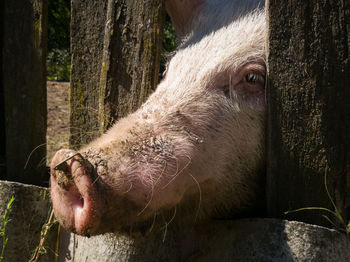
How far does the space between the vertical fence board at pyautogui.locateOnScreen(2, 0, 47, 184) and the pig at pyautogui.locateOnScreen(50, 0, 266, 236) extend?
0.85 metres

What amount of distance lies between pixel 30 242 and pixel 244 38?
5.86 ft

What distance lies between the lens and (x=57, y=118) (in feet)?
23.3

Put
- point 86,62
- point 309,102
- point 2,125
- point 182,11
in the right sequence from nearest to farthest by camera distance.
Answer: point 309,102 < point 86,62 < point 182,11 < point 2,125

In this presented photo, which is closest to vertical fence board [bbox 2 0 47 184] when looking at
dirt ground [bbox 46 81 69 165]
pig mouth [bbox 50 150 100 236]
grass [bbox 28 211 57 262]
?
grass [bbox 28 211 57 262]

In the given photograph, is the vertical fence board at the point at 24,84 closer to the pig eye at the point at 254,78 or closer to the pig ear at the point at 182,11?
the pig ear at the point at 182,11

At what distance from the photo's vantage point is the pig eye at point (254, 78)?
9.58ft

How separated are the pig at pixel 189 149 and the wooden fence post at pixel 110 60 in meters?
0.19

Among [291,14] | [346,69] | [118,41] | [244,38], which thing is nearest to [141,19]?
[118,41]

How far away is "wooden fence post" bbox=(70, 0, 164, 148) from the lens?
10.0 feet

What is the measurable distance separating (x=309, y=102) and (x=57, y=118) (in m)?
5.14

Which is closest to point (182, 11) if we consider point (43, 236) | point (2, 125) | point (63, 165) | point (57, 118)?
point (2, 125)

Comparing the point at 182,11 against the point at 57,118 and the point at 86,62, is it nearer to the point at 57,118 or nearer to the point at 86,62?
the point at 86,62

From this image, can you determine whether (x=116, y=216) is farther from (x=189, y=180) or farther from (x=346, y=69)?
(x=346, y=69)

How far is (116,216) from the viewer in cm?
227
